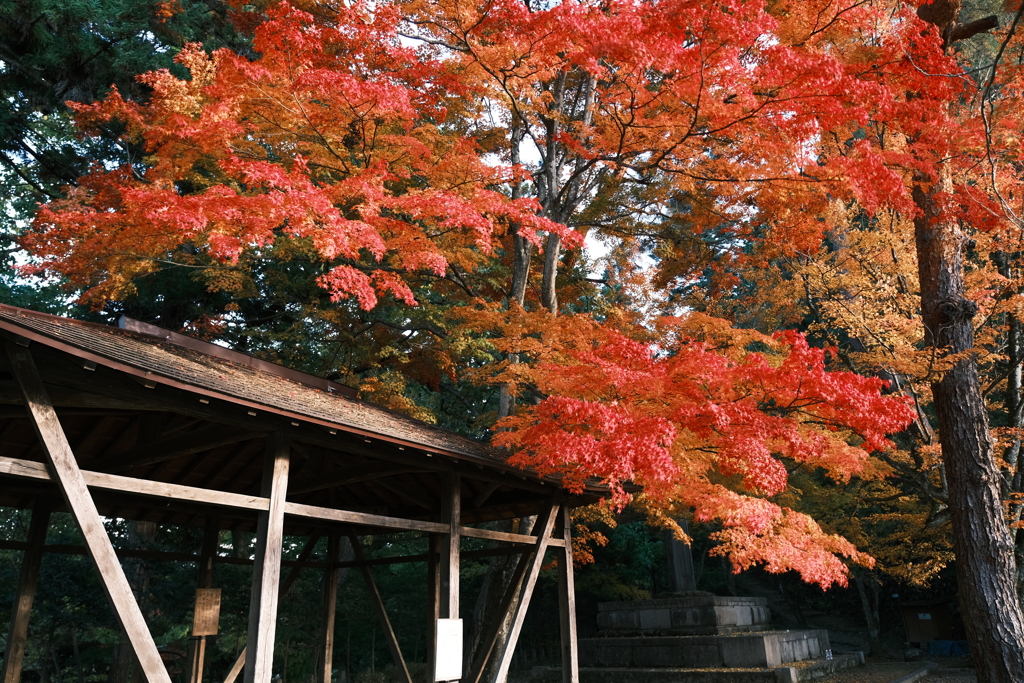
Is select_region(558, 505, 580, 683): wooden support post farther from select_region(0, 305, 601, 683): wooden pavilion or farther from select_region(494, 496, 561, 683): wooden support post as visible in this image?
select_region(494, 496, 561, 683): wooden support post

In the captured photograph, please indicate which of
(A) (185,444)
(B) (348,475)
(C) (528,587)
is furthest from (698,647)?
(A) (185,444)

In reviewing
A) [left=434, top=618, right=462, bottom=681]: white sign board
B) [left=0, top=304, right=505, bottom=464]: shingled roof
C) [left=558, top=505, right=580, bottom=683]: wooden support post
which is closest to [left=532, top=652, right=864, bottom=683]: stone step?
[left=558, top=505, right=580, bottom=683]: wooden support post

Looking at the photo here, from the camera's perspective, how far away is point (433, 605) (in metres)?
8.73

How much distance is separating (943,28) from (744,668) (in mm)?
12106

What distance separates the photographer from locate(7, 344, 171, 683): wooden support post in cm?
437

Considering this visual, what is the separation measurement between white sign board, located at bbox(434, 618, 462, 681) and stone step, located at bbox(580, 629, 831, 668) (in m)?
9.75

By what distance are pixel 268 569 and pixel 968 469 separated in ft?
30.9

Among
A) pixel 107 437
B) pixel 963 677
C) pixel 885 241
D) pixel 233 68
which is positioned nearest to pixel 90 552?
pixel 107 437

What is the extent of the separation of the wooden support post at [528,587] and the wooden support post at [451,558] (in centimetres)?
78

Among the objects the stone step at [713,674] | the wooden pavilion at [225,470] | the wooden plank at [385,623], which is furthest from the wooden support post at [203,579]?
the stone step at [713,674]

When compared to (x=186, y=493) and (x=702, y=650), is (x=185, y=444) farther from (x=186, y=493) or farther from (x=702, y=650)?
(x=702, y=650)

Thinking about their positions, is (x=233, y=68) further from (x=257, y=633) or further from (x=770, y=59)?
(x=257, y=633)

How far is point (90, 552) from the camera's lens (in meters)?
4.39

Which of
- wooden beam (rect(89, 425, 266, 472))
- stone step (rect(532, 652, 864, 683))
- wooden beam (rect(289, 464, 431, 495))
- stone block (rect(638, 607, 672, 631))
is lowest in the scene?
stone step (rect(532, 652, 864, 683))
